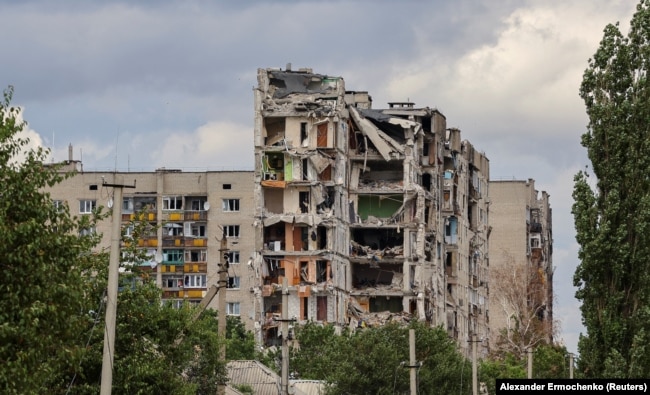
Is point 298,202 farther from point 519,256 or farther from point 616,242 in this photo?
point 616,242

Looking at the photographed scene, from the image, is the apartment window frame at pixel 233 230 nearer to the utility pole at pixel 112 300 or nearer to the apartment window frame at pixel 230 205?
the apartment window frame at pixel 230 205

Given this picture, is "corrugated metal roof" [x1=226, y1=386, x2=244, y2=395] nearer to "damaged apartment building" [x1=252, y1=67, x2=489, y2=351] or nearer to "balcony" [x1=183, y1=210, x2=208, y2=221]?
"damaged apartment building" [x1=252, y1=67, x2=489, y2=351]

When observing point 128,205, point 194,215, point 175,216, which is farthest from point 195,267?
point 128,205

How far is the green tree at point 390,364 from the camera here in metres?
81.4

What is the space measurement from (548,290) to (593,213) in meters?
122

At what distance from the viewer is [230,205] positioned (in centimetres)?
14638

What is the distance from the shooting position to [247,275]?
146 metres

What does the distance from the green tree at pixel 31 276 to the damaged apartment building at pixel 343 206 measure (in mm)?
81741

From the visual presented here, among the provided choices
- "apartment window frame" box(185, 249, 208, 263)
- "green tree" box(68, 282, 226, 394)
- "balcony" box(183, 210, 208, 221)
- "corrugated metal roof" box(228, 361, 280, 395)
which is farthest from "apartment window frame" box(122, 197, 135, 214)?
"green tree" box(68, 282, 226, 394)

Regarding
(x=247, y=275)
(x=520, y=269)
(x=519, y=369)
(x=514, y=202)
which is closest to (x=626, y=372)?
(x=519, y=369)

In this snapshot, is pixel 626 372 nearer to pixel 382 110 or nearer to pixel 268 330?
pixel 268 330

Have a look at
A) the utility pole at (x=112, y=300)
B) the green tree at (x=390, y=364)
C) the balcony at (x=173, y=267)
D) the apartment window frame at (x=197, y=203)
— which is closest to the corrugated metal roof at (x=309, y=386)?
the green tree at (x=390, y=364)

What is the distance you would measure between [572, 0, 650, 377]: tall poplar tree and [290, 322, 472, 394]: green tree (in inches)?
1090

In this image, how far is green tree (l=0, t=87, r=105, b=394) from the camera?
1261 inches
